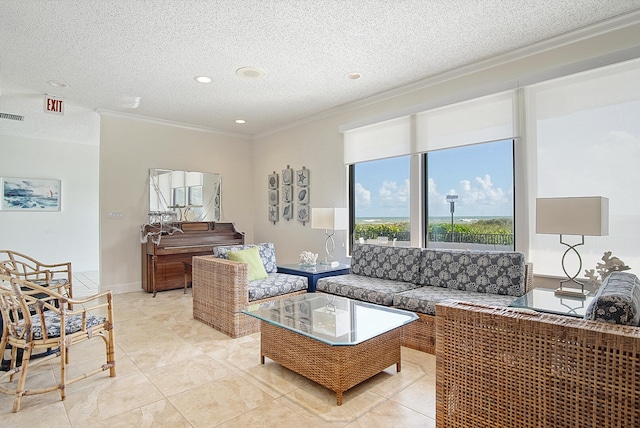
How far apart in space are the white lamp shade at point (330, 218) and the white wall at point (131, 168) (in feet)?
8.72

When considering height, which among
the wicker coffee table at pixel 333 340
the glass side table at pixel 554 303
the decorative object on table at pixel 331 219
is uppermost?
the decorative object on table at pixel 331 219

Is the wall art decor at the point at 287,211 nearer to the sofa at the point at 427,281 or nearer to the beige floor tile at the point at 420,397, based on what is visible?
the sofa at the point at 427,281

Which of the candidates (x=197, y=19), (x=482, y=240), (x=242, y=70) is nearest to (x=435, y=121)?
(x=482, y=240)

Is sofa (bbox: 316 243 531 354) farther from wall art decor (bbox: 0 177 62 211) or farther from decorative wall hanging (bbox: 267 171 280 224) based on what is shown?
wall art decor (bbox: 0 177 62 211)

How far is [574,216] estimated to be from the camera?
2.43 meters

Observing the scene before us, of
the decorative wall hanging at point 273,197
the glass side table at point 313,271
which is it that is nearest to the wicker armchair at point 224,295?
the glass side table at point 313,271

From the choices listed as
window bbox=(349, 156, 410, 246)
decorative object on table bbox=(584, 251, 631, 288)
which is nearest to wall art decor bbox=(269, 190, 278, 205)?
window bbox=(349, 156, 410, 246)

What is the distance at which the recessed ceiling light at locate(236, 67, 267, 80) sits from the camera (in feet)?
11.6

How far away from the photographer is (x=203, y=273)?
3602 millimetres

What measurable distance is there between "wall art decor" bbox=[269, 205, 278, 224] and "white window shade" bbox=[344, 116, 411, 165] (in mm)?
1777

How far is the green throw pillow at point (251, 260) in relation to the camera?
3.63 m

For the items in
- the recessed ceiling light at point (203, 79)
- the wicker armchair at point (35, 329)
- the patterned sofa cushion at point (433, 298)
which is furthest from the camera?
the recessed ceiling light at point (203, 79)

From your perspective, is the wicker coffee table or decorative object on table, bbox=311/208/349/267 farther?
decorative object on table, bbox=311/208/349/267

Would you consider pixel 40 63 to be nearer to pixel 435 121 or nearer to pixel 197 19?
pixel 197 19
